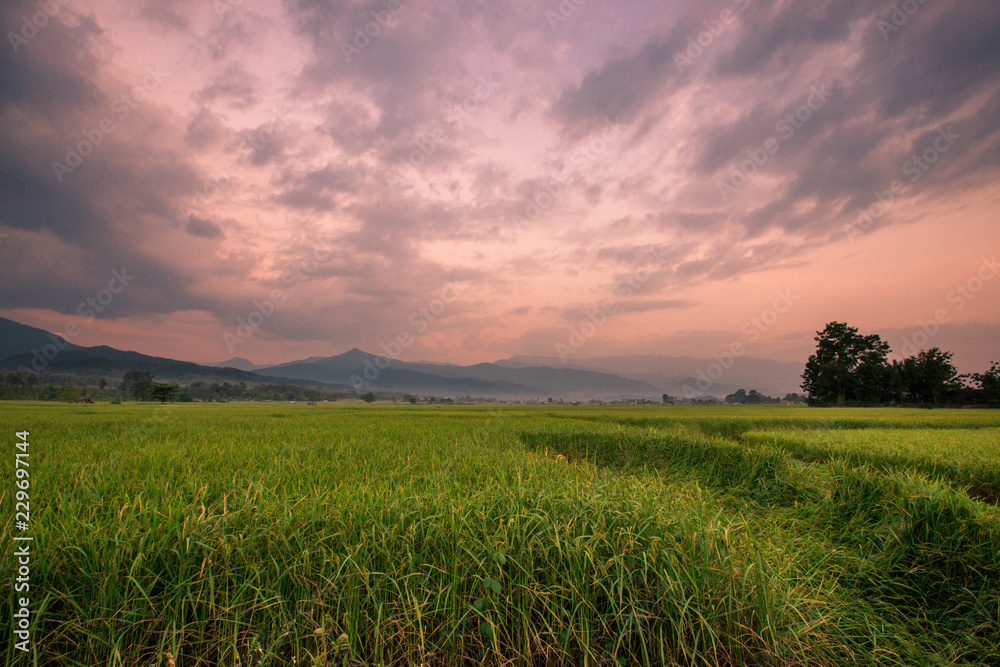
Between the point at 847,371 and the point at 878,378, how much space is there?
4476mm

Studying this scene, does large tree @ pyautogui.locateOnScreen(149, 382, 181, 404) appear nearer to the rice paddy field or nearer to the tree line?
the rice paddy field

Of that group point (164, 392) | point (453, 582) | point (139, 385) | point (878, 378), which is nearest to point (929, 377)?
point (878, 378)

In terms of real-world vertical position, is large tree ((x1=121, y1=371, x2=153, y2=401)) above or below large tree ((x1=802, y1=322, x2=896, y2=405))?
below

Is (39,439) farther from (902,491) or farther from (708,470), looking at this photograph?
(902,491)

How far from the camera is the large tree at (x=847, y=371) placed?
6097cm

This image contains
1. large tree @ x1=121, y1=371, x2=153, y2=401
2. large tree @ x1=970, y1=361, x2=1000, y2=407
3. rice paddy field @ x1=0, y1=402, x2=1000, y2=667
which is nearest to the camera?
rice paddy field @ x1=0, y1=402, x2=1000, y2=667

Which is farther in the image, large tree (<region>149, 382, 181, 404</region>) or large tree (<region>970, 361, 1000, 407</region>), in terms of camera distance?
large tree (<region>149, 382, 181, 404</region>)

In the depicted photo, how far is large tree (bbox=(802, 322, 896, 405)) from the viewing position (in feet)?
200

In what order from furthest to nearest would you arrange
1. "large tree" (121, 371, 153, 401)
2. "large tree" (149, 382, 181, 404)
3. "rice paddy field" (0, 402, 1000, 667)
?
"large tree" (121, 371, 153, 401) → "large tree" (149, 382, 181, 404) → "rice paddy field" (0, 402, 1000, 667)

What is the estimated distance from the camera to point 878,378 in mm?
60750

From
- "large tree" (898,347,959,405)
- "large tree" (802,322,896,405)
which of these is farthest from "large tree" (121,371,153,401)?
"large tree" (898,347,959,405)

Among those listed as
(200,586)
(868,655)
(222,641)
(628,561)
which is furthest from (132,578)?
(868,655)

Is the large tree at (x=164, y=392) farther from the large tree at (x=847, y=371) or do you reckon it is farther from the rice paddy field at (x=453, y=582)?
the large tree at (x=847, y=371)

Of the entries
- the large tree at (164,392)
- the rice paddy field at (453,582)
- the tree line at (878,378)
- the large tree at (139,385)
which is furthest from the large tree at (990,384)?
the large tree at (139,385)
